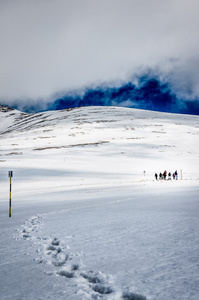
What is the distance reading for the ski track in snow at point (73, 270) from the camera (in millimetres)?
3275

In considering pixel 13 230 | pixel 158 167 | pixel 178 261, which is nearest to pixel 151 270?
pixel 178 261

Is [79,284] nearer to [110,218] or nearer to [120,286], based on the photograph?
[120,286]

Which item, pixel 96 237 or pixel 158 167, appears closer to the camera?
pixel 96 237

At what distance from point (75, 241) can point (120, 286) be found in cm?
242

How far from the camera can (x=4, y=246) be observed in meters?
5.53

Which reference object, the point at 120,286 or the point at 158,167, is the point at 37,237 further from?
the point at 158,167

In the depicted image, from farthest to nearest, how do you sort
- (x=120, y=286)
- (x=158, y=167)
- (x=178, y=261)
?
(x=158, y=167) → (x=178, y=261) → (x=120, y=286)

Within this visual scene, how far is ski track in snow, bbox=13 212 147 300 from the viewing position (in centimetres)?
328

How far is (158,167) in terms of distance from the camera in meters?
39.2

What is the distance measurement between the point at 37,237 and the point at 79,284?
2.99 meters

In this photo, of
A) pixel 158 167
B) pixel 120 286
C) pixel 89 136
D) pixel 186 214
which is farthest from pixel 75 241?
pixel 89 136

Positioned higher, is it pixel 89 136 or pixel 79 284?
pixel 89 136

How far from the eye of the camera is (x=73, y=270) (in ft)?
13.8

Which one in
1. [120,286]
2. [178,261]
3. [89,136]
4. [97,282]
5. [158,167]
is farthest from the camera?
[89,136]
